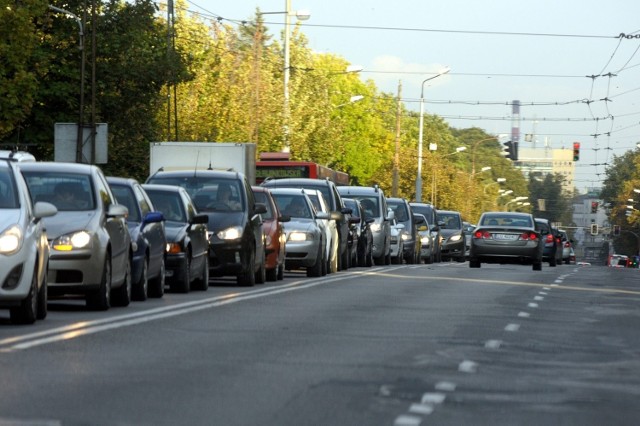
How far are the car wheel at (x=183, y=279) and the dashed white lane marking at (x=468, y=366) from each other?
10424 millimetres

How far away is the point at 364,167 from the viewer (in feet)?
416

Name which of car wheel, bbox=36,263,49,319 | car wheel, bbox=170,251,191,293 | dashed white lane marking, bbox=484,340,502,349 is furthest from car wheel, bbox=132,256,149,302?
dashed white lane marking, bbox=484,340,502,349

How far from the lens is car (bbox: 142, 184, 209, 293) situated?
23.2 m

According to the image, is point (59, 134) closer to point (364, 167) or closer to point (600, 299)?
point (600, 299)

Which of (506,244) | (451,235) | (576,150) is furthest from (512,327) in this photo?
(576,150)

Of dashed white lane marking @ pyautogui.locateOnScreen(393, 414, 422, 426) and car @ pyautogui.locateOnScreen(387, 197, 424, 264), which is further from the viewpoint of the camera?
car @ pyautogui.locateOnScreen(387, 197, 424, 264)

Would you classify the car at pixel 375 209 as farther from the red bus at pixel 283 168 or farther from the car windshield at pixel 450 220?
the car windshield at pixel 450 220

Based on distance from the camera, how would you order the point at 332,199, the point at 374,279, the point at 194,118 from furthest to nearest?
the point at 194,118
the point at 332,199
the point at 374,279

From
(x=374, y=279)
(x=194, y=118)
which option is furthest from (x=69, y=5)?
(x=374, y=279)

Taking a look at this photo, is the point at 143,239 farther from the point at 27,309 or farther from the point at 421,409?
the point at 421,409

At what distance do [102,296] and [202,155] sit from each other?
20075 millimetres

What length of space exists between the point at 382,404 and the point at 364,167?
4598 inches

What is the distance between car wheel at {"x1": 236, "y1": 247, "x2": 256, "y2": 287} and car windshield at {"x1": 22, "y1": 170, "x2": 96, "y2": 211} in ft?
23.2

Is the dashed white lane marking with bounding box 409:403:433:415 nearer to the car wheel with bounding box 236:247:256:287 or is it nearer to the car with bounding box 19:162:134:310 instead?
the car with bounding box 19:162:134:310
